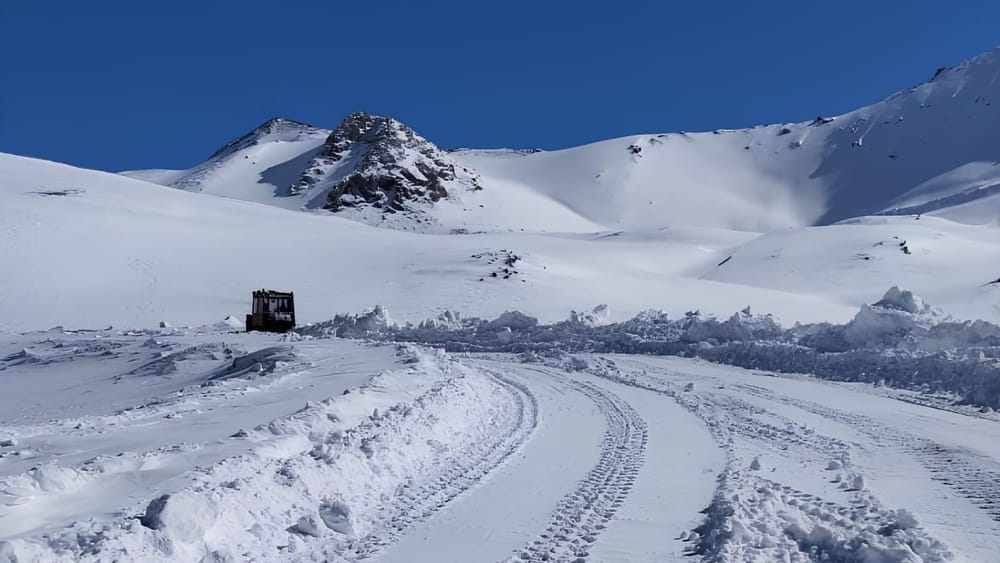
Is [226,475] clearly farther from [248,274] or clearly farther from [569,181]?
[569,181]

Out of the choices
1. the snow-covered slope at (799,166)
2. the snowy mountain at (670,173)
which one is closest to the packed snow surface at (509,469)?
the snowy mountain at (670,173)

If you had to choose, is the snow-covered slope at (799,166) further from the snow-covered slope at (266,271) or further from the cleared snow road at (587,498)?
the cleared snow road at (587,498)

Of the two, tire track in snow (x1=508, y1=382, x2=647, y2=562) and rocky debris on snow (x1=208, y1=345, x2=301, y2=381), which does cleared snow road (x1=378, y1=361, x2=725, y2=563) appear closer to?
tire track in snow (x1=508, y1=382, x2=647, y2=562)

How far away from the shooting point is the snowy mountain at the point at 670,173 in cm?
11669

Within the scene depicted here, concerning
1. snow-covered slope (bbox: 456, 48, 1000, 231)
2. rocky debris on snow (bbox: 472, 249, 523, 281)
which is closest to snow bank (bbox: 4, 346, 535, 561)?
rocky debris on snow (bbox: 472, 249, 523, 281)

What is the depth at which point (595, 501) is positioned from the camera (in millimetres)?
6688

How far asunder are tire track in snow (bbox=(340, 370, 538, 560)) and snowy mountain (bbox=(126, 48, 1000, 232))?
93.7 metres

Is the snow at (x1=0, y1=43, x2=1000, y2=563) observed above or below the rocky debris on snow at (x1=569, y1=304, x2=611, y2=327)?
below

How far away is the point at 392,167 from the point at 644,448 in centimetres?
11367

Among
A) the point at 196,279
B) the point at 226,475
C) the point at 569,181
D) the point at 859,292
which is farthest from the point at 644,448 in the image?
the point at 569,181

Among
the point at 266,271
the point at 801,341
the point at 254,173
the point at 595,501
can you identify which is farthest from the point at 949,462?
the point at 254,173

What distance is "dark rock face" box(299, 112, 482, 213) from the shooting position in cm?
11450

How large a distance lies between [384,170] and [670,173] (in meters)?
70.3

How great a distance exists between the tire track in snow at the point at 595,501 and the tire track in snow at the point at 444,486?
1050 millimetres
